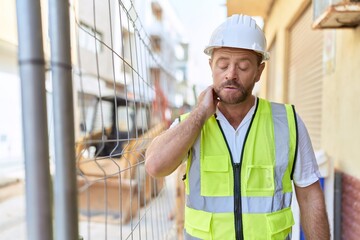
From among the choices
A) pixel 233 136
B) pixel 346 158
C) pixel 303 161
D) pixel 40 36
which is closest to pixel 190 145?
pixel 233 136

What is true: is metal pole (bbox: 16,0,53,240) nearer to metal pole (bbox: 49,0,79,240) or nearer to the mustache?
metal pole (bbox: 49,0,79,240)

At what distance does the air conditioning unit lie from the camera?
7.18 feet

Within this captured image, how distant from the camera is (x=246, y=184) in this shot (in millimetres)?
1533

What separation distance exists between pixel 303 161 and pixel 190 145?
563mm

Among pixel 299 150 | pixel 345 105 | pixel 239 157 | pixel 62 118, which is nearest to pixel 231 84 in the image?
pixel 239 157

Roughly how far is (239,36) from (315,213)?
3.06 feet

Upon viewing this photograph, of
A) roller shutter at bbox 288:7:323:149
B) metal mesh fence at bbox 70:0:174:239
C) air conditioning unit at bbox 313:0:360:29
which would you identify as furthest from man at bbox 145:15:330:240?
roller shutter at bbox 288:7:323:149

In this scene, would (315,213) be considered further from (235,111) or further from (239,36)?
(239,36)

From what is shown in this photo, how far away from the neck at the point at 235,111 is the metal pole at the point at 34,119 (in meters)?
1.12

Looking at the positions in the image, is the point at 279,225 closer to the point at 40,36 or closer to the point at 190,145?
the point at 190,145

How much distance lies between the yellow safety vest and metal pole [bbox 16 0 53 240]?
38.1 inches

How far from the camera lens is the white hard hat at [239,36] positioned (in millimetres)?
1587

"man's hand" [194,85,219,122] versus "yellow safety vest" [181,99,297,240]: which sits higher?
"man's hand" [194,85,219,122]

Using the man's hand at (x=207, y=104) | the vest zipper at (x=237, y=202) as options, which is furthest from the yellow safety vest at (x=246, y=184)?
the man's hand at (x=207, y=104)
